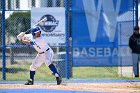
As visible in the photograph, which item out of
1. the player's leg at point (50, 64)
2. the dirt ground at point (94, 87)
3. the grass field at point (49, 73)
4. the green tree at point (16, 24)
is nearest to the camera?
the dirt ground at point (94, 87)

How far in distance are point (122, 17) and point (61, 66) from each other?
109 inches

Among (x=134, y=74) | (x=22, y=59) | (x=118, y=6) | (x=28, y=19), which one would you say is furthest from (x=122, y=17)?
(x=22, y=59)

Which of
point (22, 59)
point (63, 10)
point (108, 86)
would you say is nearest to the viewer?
point (108, 86)

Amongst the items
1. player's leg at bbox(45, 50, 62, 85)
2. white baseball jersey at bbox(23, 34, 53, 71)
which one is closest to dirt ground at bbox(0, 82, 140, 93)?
player's leg at bbox(45, 50, 62, 85)

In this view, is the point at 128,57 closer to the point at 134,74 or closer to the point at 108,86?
the point at 134,74

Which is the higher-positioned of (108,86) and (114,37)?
(114,37)

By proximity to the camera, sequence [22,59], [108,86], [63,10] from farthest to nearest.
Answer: [22,59] → [63,10] → [108,86]

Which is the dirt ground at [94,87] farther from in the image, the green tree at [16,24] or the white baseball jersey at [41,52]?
the green tree at [16,24]

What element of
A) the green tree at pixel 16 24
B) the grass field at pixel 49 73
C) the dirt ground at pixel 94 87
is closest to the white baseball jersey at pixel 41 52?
the dirt ground at pixel 94 87

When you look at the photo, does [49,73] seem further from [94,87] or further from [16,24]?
[94,87]

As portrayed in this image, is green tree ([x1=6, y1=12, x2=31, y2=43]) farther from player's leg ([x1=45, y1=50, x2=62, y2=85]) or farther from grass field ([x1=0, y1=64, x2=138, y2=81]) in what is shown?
player's leg ([x1=45, y1=50, x2=62, y2=85])

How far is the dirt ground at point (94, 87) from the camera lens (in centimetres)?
1430

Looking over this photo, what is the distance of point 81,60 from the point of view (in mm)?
18031

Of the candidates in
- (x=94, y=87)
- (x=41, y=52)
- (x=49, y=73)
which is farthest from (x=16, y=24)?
(x=94, y=87)
